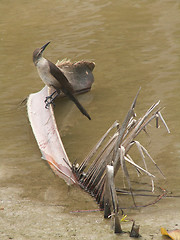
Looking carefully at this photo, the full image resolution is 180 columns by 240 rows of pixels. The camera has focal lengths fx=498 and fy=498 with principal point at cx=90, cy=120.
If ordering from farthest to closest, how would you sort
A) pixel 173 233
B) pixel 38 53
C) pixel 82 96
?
pixel 82 96
pixel 38 53
pixel 173 233

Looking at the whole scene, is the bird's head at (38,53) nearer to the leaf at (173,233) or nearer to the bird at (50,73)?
the bird at (50,73)

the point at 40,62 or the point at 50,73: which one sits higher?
the point at 40,62

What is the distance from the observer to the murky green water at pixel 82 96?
371 centimetres

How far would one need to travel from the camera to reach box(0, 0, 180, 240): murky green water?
3711 millimetres

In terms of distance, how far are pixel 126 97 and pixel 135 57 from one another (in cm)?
128

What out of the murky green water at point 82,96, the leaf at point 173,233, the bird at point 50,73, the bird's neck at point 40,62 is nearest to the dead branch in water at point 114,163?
the murky green water at point 82,96

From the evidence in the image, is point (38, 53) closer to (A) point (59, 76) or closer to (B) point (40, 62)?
(B) point (40, 62)

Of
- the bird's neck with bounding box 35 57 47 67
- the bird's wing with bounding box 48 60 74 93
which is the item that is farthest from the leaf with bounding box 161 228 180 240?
the bird's neck with bounding box 35 57 47 67

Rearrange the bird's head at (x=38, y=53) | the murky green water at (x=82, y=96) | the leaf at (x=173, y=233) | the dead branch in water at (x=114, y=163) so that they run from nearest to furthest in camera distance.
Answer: the leaf at (x=173, y=233) < the dead branch in water at (x=114, y=163) < the murky green water at (x=82, y=96) < the bird's head at (x=38, y=53)

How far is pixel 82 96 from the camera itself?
6.36 metres

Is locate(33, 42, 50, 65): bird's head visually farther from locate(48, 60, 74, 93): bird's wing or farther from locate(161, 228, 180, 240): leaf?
locate(161, 228, 180, 240): leaf

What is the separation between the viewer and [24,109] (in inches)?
237

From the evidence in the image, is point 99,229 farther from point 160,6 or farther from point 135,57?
point 160,6

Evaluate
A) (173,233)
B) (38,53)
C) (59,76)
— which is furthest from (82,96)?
(173,233)
